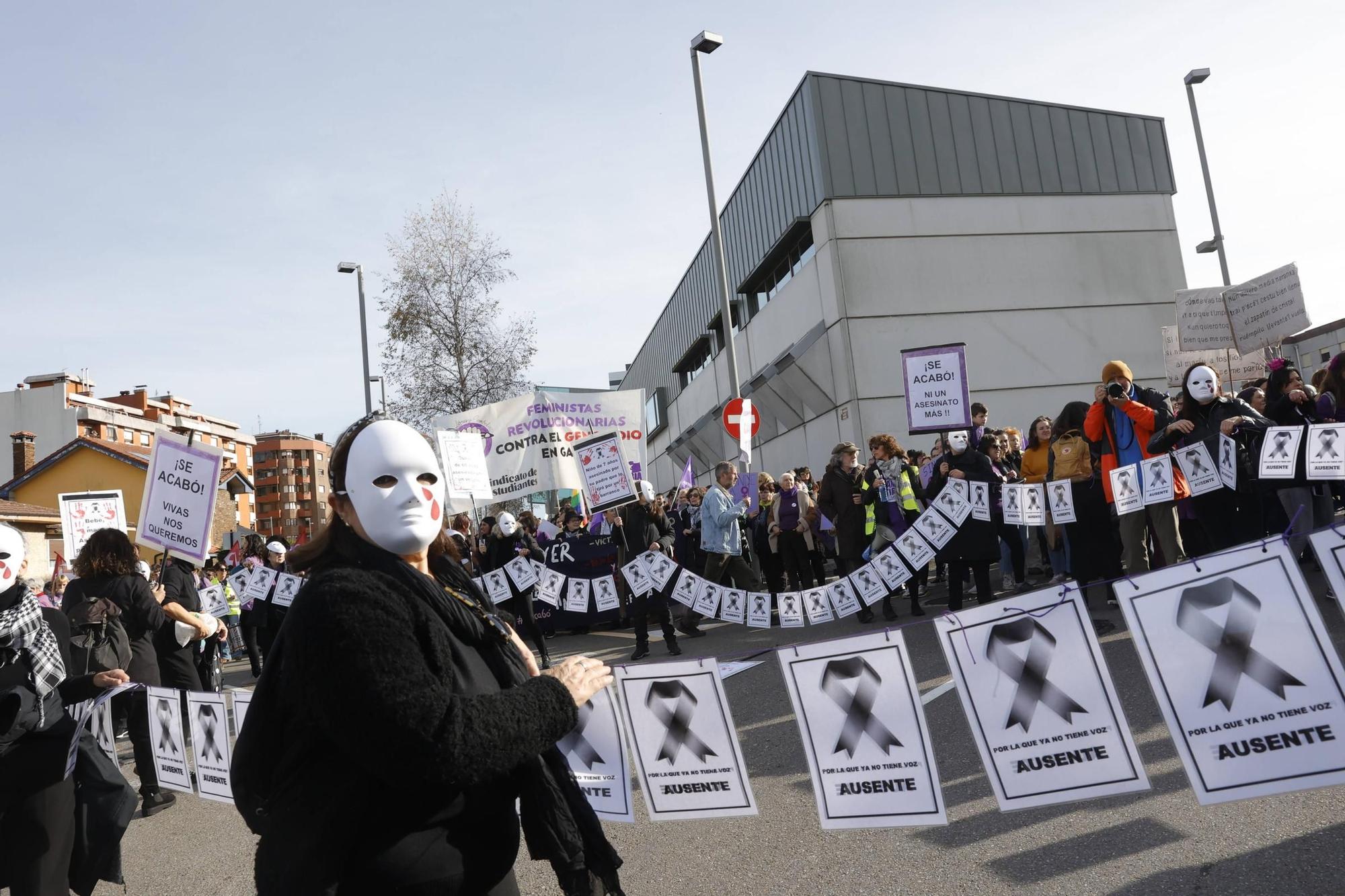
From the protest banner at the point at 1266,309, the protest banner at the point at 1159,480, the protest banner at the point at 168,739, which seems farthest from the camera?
the protest banner at the point at 1266,309

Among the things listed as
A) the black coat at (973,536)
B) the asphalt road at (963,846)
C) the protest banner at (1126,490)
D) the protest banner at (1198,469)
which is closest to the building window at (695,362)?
the black coat at (973,536)

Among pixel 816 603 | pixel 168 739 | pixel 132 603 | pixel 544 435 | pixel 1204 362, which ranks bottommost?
pixel 168 739

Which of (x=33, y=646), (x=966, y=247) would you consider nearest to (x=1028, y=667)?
(x=33, y=646)

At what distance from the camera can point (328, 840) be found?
6.49 feet

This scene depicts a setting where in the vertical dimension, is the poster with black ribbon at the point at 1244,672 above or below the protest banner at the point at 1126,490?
below

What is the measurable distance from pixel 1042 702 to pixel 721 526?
879 cm

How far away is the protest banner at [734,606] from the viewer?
860 centimetres

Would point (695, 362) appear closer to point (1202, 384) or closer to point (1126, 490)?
point (1126, 490)

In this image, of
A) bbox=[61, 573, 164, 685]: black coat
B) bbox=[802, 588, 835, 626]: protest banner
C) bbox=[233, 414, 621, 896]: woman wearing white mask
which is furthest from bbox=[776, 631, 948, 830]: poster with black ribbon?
bbox=[61, 573, 164, 685]: black coat

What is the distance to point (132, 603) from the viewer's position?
705 centimetres

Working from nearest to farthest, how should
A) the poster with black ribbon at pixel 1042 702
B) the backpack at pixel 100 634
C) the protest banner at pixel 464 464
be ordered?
the poster with black ribbon at pixel 1042 702 → the backpack at pixel 100 634 → the protest banner at pixel 464 464

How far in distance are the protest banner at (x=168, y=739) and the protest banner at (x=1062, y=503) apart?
6.73m

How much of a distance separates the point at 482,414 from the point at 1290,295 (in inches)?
452

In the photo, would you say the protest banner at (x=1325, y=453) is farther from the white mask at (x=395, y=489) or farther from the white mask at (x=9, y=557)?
the white mask at (x=9, y=557)
